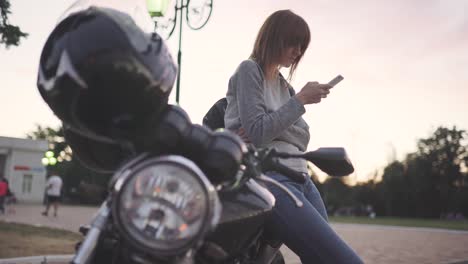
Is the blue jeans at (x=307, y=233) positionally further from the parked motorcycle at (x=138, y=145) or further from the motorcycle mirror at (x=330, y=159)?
the parked motorcycle at (x=138, y=145)

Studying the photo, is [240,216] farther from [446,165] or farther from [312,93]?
[446,165]

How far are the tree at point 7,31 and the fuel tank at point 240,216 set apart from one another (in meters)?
12.2

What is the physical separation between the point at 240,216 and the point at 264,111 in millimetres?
791

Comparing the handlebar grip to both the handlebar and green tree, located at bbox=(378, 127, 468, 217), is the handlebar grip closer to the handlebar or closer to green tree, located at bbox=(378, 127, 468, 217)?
the handlebar

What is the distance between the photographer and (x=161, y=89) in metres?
1.29

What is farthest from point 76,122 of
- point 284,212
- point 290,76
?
point 290,76

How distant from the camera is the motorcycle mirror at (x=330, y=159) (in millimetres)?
1563

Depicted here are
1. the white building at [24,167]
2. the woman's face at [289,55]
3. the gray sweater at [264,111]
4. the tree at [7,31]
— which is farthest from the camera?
the white building at [24,167]

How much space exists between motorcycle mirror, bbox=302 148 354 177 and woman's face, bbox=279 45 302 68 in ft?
2.70

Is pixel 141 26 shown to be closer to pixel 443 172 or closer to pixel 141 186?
pixel 141 186

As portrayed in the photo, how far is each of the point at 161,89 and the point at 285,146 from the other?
1123 mm

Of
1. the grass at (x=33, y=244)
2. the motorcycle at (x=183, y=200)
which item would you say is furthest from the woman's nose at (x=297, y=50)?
the grass at (x=33, y=244)

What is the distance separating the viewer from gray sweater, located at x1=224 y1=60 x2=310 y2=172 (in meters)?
2.04

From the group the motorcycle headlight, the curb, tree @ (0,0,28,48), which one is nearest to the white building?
tree @ (0,0,28,48)
